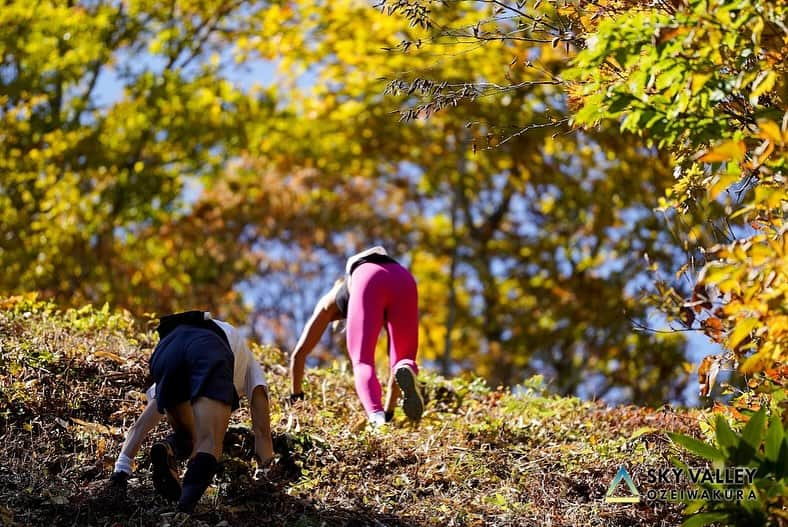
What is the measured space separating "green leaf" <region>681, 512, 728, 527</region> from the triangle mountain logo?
39.8 inches

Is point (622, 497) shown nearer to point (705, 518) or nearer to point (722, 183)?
point (705, 518)

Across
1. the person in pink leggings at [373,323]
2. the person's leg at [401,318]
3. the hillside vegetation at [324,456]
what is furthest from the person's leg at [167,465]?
the person's leg at [401,318]

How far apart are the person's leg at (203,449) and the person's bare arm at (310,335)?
6.95 ft

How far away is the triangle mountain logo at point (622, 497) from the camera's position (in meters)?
5.88

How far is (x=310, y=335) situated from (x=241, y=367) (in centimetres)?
150

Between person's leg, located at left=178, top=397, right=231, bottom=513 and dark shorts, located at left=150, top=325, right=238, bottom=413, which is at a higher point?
dark shorts, located at left=150, top=325, right=238, bottom=413

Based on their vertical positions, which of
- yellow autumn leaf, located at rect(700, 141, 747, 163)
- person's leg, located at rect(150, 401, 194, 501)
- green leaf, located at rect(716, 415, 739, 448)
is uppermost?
yellow autumn leaf, located at rect(700, 141, 747, 163)

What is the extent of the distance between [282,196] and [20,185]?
4621 mm

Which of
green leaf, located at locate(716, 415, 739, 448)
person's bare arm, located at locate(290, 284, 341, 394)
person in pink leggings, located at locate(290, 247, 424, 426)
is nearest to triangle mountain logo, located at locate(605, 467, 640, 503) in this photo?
green leaf, located at locate(716, 415, 739, 448)

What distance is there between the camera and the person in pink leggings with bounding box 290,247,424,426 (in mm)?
7145

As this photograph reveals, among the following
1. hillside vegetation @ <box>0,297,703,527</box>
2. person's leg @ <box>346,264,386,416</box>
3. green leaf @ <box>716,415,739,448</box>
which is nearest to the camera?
green leaf @ <box>716,415,739,448</box>

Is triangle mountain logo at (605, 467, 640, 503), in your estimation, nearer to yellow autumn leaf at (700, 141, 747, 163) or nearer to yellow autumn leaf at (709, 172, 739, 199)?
yellow autumn leaf at (709, 172, 739, 199)

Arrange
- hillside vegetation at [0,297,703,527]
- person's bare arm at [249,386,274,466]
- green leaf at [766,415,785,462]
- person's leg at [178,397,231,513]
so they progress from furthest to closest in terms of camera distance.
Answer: person's bare arm at [249,386,274,466]
hillside vegetation at [0,297,703,527]
person's leg at [178,397,231,513]
green leaf at [766,415,785,462]

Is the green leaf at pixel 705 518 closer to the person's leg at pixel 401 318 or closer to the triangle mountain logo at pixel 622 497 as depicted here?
the triangle mountain logo at pixel 622 497
